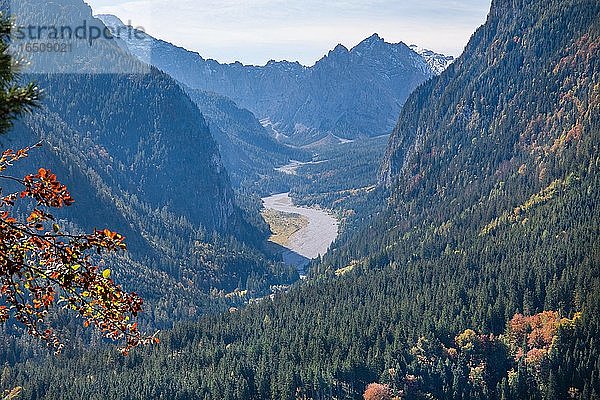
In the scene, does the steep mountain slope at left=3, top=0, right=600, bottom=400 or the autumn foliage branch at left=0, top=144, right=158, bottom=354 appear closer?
the autumn foliage branch at left=0, top=144, right=158, bottom=354

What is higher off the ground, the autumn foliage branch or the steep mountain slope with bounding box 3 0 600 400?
the autumn foliage branch

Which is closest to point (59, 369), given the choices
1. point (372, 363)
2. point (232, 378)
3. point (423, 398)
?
point (232, 378)

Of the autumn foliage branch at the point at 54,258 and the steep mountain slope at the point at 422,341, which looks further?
the steep mountain slope at the point at 422,341

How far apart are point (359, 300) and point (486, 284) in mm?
35381

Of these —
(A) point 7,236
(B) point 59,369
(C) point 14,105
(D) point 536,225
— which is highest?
(C) point 14,105

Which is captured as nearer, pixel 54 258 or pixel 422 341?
pixel 54 258

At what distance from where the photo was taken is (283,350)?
5482 inches

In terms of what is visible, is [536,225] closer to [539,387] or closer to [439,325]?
[439,325]

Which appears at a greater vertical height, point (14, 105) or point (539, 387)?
point (14, 105)

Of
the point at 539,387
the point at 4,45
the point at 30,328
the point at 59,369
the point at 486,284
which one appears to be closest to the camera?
the point at 4,45

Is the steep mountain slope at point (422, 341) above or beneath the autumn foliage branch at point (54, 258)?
beneath

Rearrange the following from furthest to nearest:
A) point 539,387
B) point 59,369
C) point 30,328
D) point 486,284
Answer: point 486,284, point 59,369, point 539,387, point 30,328

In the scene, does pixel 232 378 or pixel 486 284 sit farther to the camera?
pixel 486 284

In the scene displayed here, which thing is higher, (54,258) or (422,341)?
(54,258)
